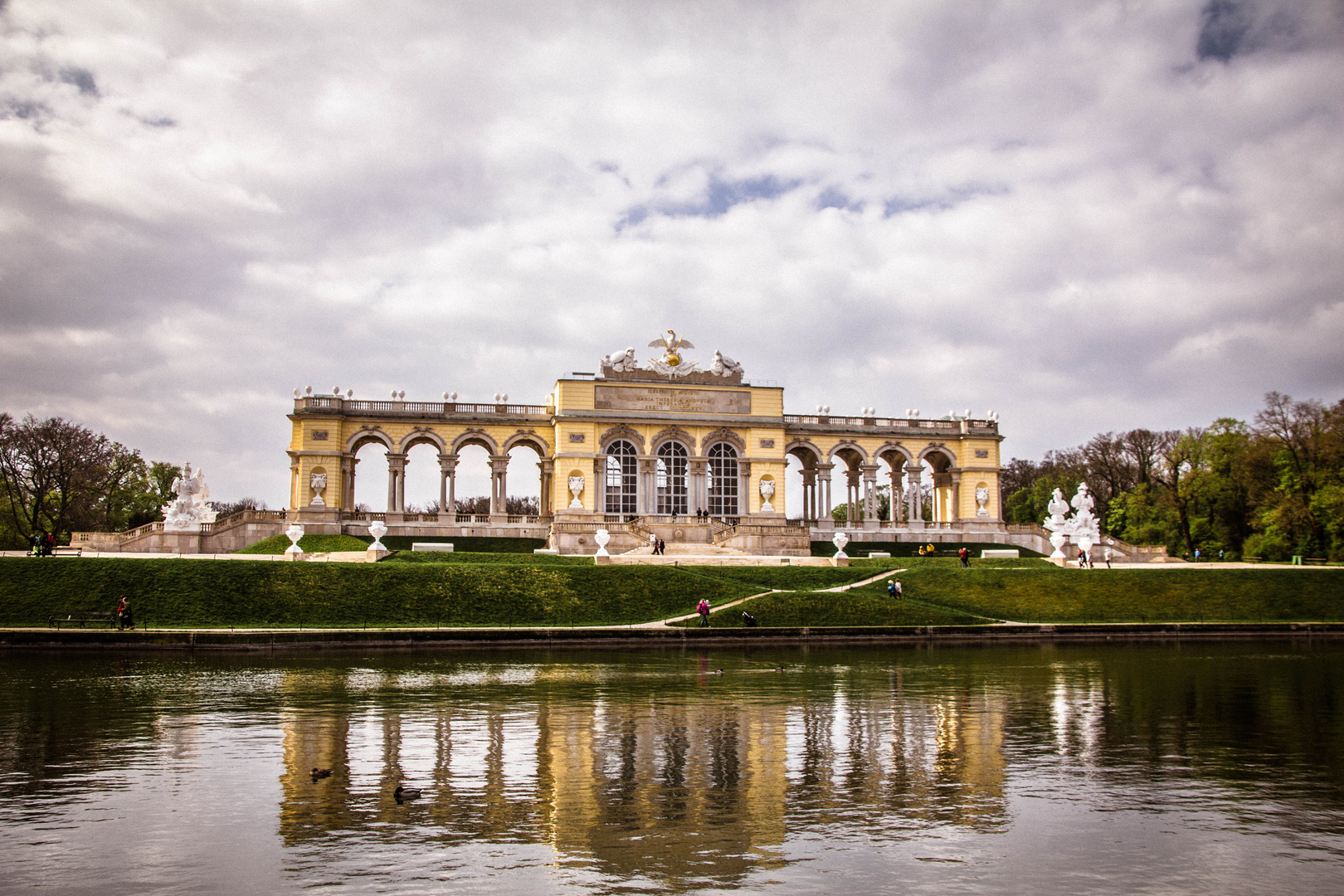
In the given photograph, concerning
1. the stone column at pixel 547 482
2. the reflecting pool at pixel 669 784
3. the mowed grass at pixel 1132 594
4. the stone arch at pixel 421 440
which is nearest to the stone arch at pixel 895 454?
the stone column at pixel 547 482

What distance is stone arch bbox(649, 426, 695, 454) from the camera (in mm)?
58938

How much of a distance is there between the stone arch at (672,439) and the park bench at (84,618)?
32.7 meters

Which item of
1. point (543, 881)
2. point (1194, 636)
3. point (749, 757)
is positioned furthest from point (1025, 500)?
point (543, 881)

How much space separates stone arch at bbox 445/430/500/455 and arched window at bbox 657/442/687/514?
958 centimetres

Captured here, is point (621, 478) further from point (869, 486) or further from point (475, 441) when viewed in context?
point (869, 486)

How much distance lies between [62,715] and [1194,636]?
30215 millimetres

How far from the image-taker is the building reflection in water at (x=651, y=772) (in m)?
9.78

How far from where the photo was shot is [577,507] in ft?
189

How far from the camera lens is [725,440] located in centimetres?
5959

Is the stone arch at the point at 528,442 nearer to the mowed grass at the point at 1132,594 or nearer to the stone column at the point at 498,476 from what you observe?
the stone column at the point at 498,476

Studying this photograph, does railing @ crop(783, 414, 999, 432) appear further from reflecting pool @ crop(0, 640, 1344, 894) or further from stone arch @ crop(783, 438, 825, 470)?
reflecting pool @ crop(0, 640, 1344, 894)

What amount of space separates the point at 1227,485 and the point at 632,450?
36090 mm

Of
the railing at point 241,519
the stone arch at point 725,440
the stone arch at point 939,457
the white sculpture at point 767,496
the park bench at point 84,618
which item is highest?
the stone arch at point 725,440

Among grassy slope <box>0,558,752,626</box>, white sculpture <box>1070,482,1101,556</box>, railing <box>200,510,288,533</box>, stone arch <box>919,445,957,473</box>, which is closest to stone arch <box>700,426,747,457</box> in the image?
stone arch <box>919,445,957,473</box>
